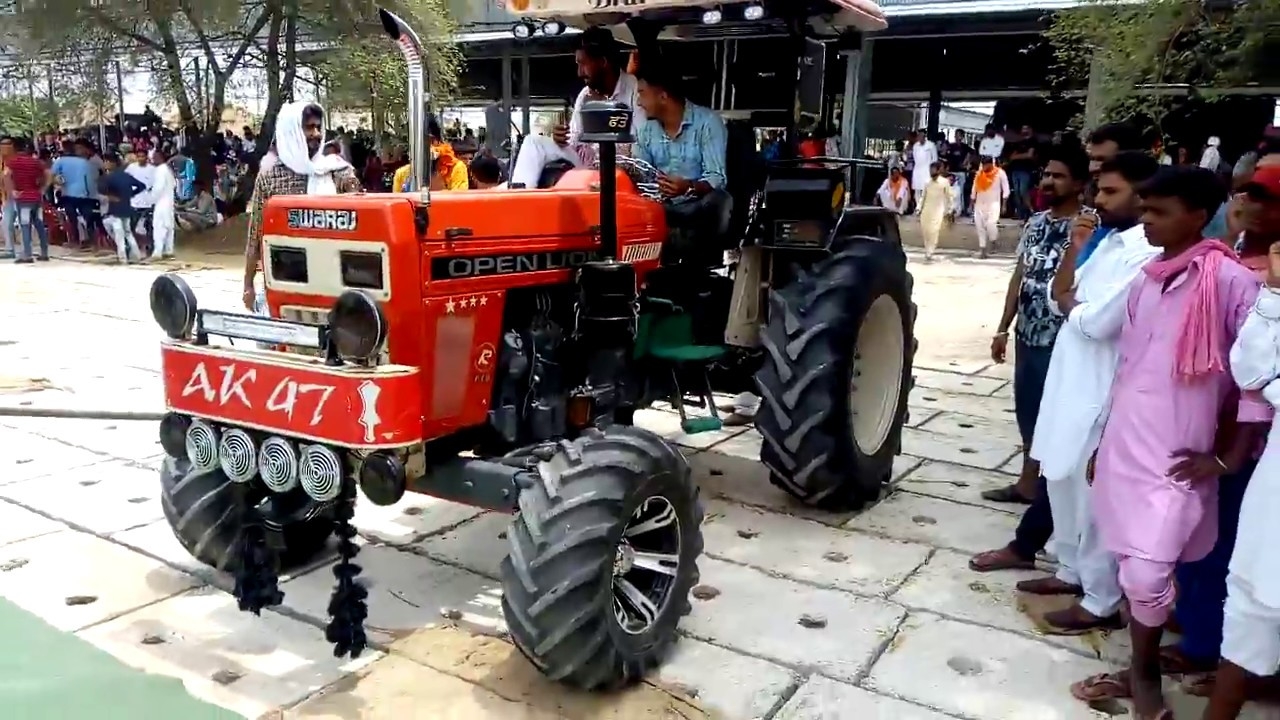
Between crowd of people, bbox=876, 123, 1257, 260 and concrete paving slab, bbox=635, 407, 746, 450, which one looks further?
crowd of people, bbox=876, 123, 1257, 260

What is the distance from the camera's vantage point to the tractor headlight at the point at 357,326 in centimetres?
290

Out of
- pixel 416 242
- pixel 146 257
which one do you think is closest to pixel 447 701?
pixel 416 242

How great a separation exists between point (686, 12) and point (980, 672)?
295 cm

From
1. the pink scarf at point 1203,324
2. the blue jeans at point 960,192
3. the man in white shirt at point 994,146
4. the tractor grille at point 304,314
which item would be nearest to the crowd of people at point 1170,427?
the pink scarf at point 1203,324

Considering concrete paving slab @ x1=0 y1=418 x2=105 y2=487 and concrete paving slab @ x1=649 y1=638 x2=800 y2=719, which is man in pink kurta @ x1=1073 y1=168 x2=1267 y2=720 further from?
concrete paving slab @ x1=0 y1=418 x2=105 y2=487

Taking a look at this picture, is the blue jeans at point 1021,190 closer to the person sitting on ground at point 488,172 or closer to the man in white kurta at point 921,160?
the man in white kurta at point 921,160

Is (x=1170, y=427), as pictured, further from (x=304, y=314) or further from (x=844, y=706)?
(x=304, y=314)

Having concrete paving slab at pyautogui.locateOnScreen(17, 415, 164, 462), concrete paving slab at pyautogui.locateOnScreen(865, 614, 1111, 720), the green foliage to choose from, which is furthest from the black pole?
the green foliage

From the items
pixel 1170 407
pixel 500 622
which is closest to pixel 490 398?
pixel 500 622

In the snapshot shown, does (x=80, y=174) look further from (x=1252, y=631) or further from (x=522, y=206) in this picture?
Answer: (x=1252, y=631)

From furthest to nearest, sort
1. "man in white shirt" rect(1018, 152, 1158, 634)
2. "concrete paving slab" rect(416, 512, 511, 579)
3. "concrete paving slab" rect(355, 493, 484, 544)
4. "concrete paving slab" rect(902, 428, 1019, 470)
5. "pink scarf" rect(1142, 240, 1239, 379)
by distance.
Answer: "concrete paving slab" rect(902, 428, 1019, 470) < "concrete paving slab" rect(355, 493, 484, 544) < "concrete paving slab" rect(416, 512, 511, 579) < "man in white shirt" rect(1018, 152, 1158, 634) < "pink scarf" rect(1142, 240, 1239, 379)

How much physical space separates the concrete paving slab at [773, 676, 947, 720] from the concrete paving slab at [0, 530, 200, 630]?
228cm

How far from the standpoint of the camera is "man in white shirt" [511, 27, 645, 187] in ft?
15.0

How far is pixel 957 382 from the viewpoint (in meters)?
7.74
